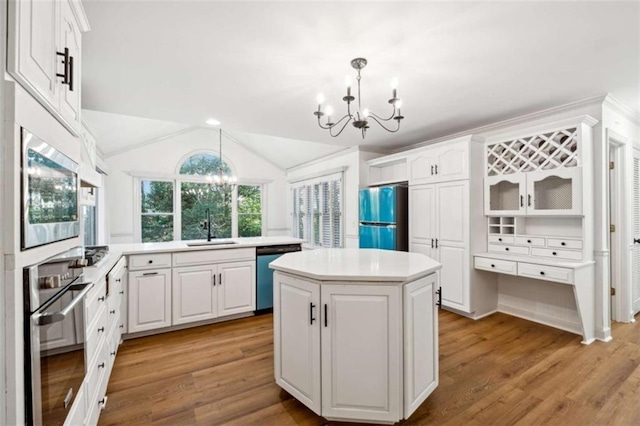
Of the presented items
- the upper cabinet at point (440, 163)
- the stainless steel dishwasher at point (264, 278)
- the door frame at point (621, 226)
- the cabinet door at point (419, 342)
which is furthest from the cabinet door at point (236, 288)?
the door frame at point (621, 226)

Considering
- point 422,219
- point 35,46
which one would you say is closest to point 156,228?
point 422,219

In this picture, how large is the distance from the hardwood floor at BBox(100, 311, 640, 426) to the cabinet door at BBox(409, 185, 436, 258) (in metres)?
1.21

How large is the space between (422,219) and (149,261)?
11.0 feet

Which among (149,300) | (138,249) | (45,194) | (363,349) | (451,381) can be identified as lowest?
(451,381)

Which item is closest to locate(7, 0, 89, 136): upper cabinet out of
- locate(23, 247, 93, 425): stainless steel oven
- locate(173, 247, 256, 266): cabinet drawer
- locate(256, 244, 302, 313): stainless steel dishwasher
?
locate(23, 247, 93, 425): stainless steel oven

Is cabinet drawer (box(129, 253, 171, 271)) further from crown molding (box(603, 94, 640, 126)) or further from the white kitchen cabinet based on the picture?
crown molding (box(603, 94, 640, 126))

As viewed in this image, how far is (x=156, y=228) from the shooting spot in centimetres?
612

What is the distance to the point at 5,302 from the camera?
0.83 metres

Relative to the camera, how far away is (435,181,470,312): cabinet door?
356 cm

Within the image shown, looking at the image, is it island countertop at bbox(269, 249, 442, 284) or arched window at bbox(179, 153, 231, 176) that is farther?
arched window at bbox(179, 153, 231, 176)

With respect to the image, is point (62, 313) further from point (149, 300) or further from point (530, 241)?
point (530, 241)

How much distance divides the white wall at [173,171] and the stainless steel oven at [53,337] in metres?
4.98

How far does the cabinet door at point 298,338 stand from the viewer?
1.79 m

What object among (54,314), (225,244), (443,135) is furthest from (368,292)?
(443,135)
